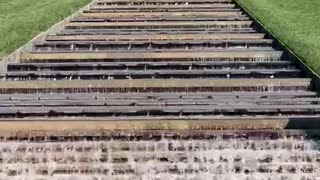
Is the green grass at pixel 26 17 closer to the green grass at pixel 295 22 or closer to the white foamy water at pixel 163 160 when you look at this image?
the white foamy water at pixel 163 160

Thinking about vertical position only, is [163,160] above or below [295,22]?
below

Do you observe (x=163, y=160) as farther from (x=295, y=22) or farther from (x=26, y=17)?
(x=26, y=17)

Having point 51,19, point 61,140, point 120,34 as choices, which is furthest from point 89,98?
point 51,19

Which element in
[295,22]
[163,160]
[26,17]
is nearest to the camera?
[163,160]

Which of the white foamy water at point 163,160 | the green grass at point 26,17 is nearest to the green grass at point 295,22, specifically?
the white foamy water at point 163,160

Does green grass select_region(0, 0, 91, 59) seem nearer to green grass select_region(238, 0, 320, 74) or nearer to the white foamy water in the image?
the white foamy water

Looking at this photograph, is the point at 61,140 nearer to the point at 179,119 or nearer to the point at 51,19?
the point at 179,119

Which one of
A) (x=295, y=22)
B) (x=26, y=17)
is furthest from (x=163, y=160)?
(x=26, y=17)
